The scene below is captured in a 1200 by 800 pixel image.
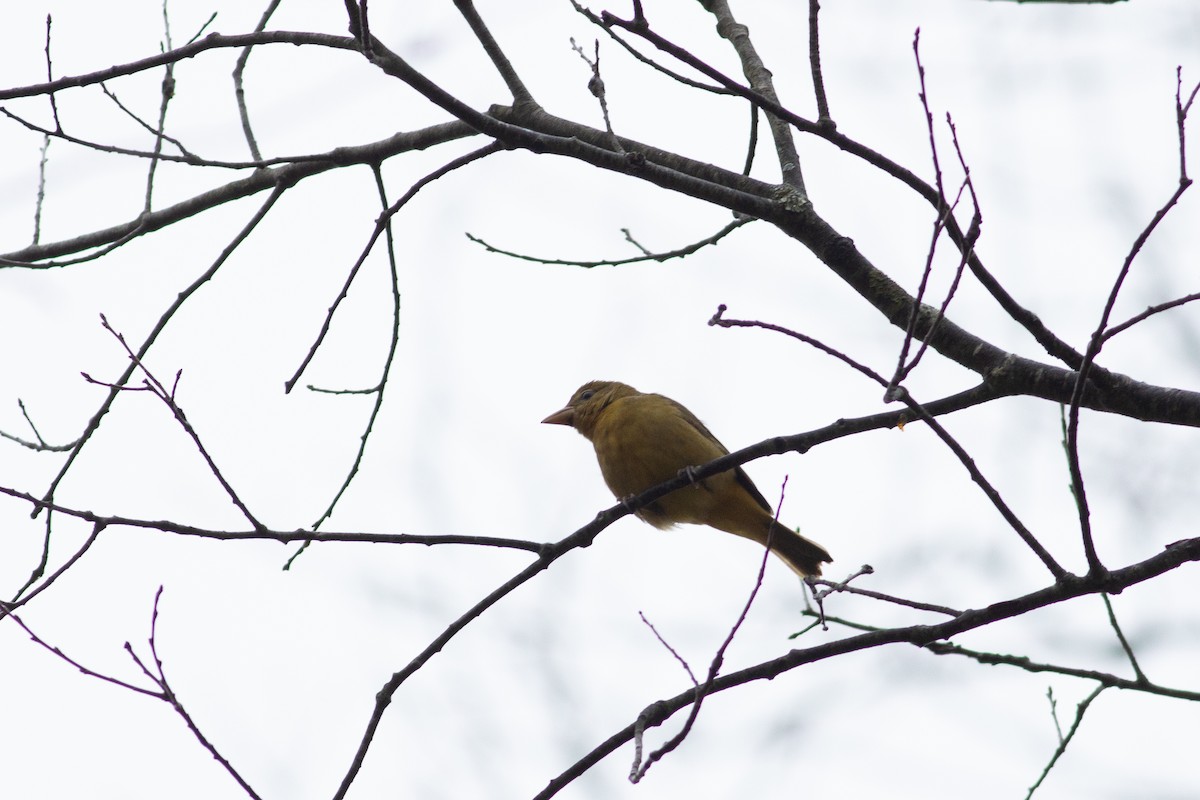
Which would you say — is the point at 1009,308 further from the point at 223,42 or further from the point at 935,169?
the point at 223,42

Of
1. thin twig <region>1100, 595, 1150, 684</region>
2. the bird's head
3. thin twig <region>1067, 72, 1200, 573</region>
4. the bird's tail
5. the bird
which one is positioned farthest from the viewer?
the bird's head

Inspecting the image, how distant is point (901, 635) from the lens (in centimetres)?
301

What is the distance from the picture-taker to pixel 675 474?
18.4 ft

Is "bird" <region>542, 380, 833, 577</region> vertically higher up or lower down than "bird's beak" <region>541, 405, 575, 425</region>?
lower down

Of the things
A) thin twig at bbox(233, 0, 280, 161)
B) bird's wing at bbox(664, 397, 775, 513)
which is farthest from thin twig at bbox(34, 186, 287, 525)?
bird's wing at bbox(664, 397, 775, 513)

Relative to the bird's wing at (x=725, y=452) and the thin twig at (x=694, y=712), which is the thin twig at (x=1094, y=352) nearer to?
the thin twig at (x=694, y=712)

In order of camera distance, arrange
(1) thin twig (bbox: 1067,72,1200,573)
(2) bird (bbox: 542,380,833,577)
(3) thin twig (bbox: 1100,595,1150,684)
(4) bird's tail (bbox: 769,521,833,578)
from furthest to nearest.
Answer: (4) bird's tail (bbox: 769,521,833,578) < (2) bird (bbox: 542,380,833,577) < (3) thin twig (bbox: 1100,595,1150,684) < (1) thin twig (bbox: 1067,72,1200,573)

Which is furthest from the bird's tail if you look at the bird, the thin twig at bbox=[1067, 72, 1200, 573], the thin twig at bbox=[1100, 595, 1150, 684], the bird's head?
the thin twig at bbox=[1067, 72, 1200, 573]

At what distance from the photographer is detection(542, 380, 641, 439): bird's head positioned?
646cm

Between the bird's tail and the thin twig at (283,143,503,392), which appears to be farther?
the bird's tail

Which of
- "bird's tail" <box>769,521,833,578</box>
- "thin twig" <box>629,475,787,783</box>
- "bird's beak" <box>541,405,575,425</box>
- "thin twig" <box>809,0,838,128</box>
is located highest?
"bird's beak" <box>541,405,575,425</box>

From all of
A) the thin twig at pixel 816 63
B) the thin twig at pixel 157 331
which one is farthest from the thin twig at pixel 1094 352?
the thin twig at pixel 157 331

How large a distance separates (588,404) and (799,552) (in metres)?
1.36

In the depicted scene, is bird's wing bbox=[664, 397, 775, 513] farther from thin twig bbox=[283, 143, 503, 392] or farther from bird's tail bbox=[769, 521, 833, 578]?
thin twig bbox=[283, 143, 503, 392]
